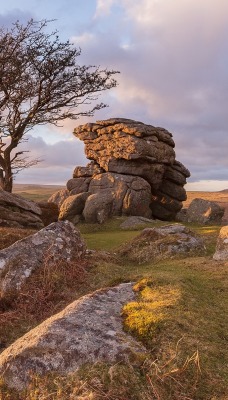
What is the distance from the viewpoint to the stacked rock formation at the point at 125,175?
39.5 m

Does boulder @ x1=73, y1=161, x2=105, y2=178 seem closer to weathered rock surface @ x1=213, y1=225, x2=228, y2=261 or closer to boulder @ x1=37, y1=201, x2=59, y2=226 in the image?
boulder @ x1=37, y1=201, x2=59, y2=226

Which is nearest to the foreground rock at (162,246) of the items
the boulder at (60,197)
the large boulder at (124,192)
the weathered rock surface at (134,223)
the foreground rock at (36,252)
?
the foreground rock at (36,252)

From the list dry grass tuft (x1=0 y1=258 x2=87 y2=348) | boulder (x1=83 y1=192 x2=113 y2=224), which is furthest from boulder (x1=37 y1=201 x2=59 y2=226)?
dry grass tuft (x1=0 y1=258 x2=87 y2=348)

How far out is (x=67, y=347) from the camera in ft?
19.9

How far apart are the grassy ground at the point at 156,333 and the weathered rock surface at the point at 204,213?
99.9ft

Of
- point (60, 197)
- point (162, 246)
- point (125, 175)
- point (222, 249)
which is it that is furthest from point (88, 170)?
point (222, 249)

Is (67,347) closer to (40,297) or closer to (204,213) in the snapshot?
(40,297)

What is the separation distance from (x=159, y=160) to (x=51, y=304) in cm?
3413

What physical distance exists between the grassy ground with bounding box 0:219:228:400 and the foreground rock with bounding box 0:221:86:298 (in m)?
0.43

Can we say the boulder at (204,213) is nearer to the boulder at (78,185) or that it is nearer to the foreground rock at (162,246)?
the boulder at (78,185)

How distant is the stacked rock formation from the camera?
39469 mm

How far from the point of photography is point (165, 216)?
150 feet

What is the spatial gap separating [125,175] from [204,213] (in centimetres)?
958

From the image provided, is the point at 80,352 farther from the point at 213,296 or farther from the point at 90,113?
the point at 90,113
